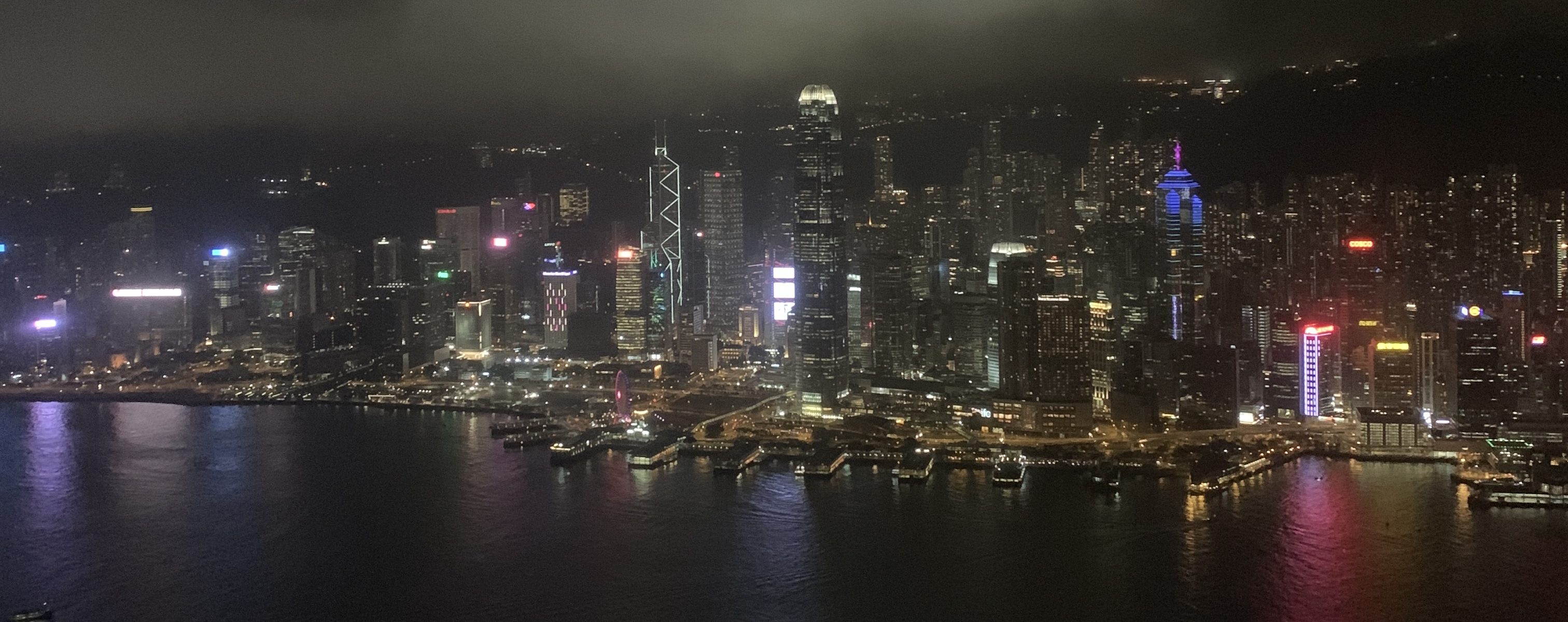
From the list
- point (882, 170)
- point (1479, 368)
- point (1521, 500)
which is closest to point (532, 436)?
point (882, 170)

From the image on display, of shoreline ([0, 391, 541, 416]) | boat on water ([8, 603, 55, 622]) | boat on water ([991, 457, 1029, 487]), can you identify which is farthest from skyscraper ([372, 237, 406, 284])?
boat on water ([8, 603, 55, 622])

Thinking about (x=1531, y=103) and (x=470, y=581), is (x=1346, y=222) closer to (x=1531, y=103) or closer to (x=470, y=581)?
(x=1531, y=103)

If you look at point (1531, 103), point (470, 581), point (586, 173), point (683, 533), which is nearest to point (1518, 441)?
point (1531, 103)

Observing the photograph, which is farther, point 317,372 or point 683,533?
point 317,372

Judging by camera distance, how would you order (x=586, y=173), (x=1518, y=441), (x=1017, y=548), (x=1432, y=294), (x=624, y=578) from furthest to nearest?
(x=586, y=173), (x=1432, y=294), (x=1518, y=441), (x=1017, y=548), (x=624, y=578)

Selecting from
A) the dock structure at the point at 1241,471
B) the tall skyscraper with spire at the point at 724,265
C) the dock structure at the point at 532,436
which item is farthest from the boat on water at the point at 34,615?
the tall skyscraper with spire at the point at 724,265

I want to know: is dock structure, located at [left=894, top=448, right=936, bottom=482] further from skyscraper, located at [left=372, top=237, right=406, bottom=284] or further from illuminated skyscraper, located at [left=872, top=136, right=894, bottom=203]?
skyscraper, located at [left=372, top=237, right=406, bottom=284]

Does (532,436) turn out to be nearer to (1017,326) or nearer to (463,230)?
(1017,326)

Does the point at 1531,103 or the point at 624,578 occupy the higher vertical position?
the point at 1531,103
